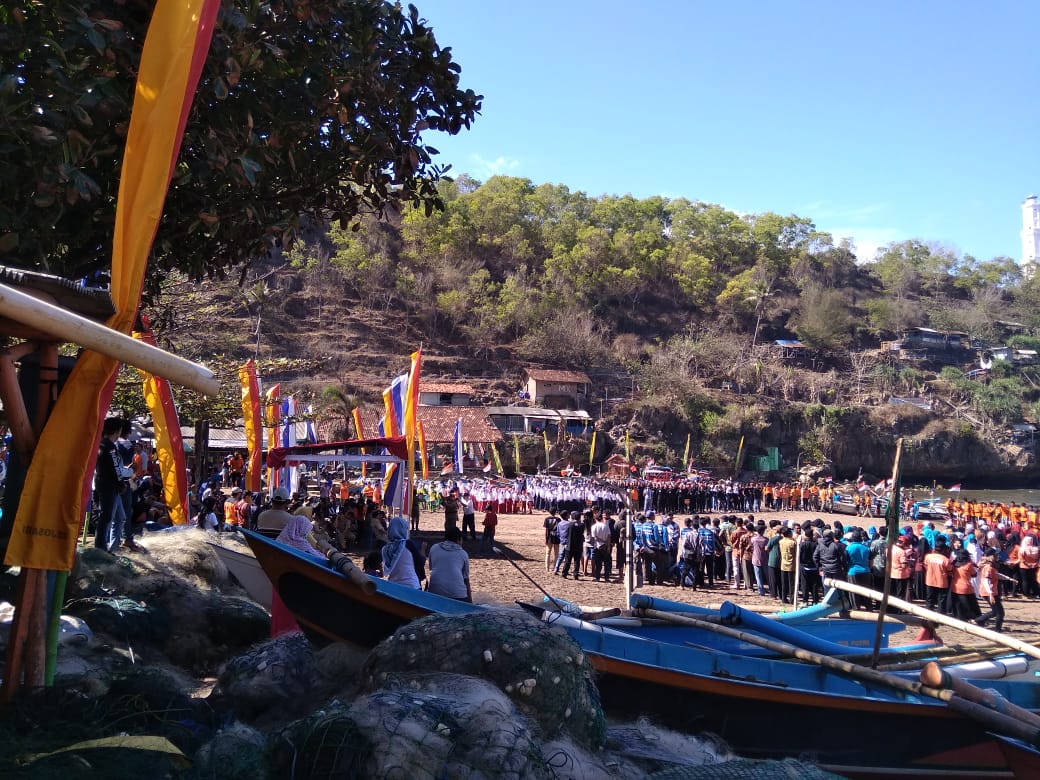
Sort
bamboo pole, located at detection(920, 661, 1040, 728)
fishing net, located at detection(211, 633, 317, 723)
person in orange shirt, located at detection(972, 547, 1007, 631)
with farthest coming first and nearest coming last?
person in orange shirt, located at detection(972, 547, 1007, 631) → bamboo pole, located at detection(920, 661, 1040, 728) → fishing net, located at detection(211, 633, 317, 723)

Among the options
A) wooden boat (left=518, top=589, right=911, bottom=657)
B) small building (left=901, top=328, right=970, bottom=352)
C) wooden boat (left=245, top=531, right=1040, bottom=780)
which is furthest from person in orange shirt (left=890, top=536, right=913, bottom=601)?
small building (left=901, top=328, right=970, bottom=352)

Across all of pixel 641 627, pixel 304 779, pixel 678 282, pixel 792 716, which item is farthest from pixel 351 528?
pixel 678 282

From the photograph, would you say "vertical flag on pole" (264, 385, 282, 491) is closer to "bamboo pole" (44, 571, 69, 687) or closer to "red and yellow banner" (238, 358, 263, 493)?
"red and yellow banner" (238, 358, 263, 493)

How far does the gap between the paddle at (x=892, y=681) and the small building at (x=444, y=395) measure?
53456 mm

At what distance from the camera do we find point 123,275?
13.5ft

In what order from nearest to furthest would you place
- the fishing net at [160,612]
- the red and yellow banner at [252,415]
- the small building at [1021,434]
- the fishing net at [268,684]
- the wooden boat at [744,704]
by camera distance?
the fishing net at [268,684], the wooden boat at [744,704], the fishing net at [160,612], the red and yellow banner at [252,415], the small building at [1021,434]

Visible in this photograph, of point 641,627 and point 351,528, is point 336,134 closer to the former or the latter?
point 641,627

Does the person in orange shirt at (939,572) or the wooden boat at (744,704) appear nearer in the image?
the wooden boat at (744,704)

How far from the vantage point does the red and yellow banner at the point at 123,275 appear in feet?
12.6

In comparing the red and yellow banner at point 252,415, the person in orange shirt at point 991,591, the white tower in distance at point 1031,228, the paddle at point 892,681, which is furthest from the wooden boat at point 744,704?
the white tower in distance at point 1031,228

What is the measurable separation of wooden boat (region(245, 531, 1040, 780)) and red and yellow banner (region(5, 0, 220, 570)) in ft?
9.23

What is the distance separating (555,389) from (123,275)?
210 ft

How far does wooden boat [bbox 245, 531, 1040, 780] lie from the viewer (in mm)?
6516

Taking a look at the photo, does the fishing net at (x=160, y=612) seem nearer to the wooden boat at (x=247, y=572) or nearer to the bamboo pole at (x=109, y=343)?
the wooden boat at (x=247, y=572)
